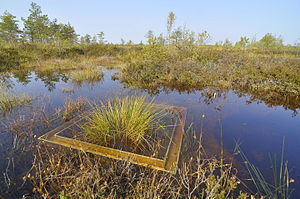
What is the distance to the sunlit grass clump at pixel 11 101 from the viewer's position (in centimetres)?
338

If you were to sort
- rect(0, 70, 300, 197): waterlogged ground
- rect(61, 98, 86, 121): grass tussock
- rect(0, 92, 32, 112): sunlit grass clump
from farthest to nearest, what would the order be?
rect(0, 92, 32, 112): sunlit grass clump < rect(61, 98, 86, 121): grass tussock < rect(0, 70, 300, 197): waterlogged ground

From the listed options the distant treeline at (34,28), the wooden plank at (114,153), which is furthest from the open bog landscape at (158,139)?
the distant treeline at (34,28)

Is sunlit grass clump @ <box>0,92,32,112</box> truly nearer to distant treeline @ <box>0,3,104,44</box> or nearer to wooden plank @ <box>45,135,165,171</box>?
wooden plank @ <box>45,135,165,171</box>

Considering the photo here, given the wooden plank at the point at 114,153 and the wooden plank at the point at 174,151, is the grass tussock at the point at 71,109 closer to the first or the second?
the wooden plank at the point at 114,153

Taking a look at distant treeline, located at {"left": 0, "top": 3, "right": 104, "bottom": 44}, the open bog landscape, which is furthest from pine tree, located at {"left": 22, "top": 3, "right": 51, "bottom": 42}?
the open bog landscape

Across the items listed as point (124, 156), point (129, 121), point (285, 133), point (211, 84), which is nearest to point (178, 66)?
point (211, 84)

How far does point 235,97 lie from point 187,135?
126 inches

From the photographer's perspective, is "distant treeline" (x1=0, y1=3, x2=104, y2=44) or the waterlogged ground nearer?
the waterlogged ground

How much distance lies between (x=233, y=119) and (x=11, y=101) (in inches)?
221

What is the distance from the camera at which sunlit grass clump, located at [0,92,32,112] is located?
338 centimetres

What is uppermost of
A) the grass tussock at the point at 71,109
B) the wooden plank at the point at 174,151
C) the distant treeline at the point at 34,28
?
the distant treeline at the point at 34,28

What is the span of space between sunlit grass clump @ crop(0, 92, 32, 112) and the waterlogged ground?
0.24 m

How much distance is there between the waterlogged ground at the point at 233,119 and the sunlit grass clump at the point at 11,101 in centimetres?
24

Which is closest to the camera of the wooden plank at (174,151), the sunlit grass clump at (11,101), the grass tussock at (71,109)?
the wooden plank at (174,151)
